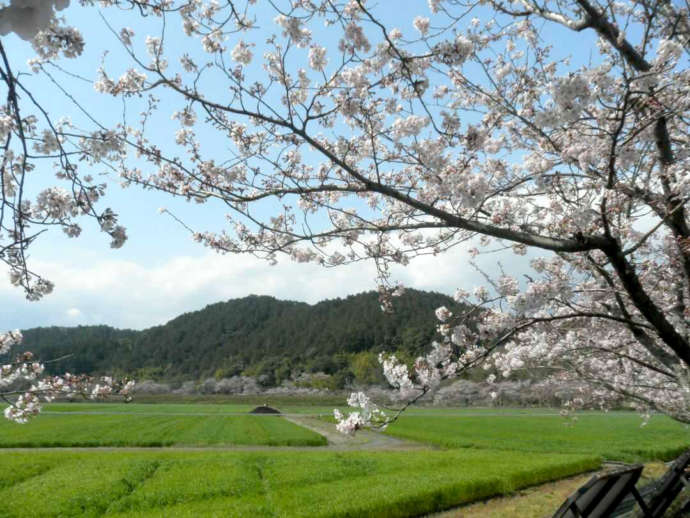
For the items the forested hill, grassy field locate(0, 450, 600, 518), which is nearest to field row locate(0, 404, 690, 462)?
grassy field locate(0, 450, 600, 518)

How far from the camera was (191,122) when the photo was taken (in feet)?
13.9

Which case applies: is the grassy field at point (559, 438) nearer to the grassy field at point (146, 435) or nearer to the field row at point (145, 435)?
the field row at point (145, 435)

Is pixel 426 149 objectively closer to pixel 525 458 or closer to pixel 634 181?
pixel 634 181

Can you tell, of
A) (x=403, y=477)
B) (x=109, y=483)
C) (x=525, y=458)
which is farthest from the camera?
(x=525, y=458)

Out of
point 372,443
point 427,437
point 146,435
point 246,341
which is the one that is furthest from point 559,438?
point 246,341

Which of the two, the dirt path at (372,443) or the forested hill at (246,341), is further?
the forested hill at (246,341)

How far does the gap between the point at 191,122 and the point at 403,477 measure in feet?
42.5

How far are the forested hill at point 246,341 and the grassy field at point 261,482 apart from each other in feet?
211

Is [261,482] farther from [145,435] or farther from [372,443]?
[145,435]

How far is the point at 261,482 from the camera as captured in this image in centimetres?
1379

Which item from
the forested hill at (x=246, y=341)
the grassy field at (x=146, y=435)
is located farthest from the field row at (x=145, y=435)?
the forested hill at (x=246, y=341)

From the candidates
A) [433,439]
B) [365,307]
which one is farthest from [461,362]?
[365,307]

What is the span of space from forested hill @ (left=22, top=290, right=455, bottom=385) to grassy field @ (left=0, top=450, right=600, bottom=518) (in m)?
64.3

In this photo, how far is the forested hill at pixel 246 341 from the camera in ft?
330
